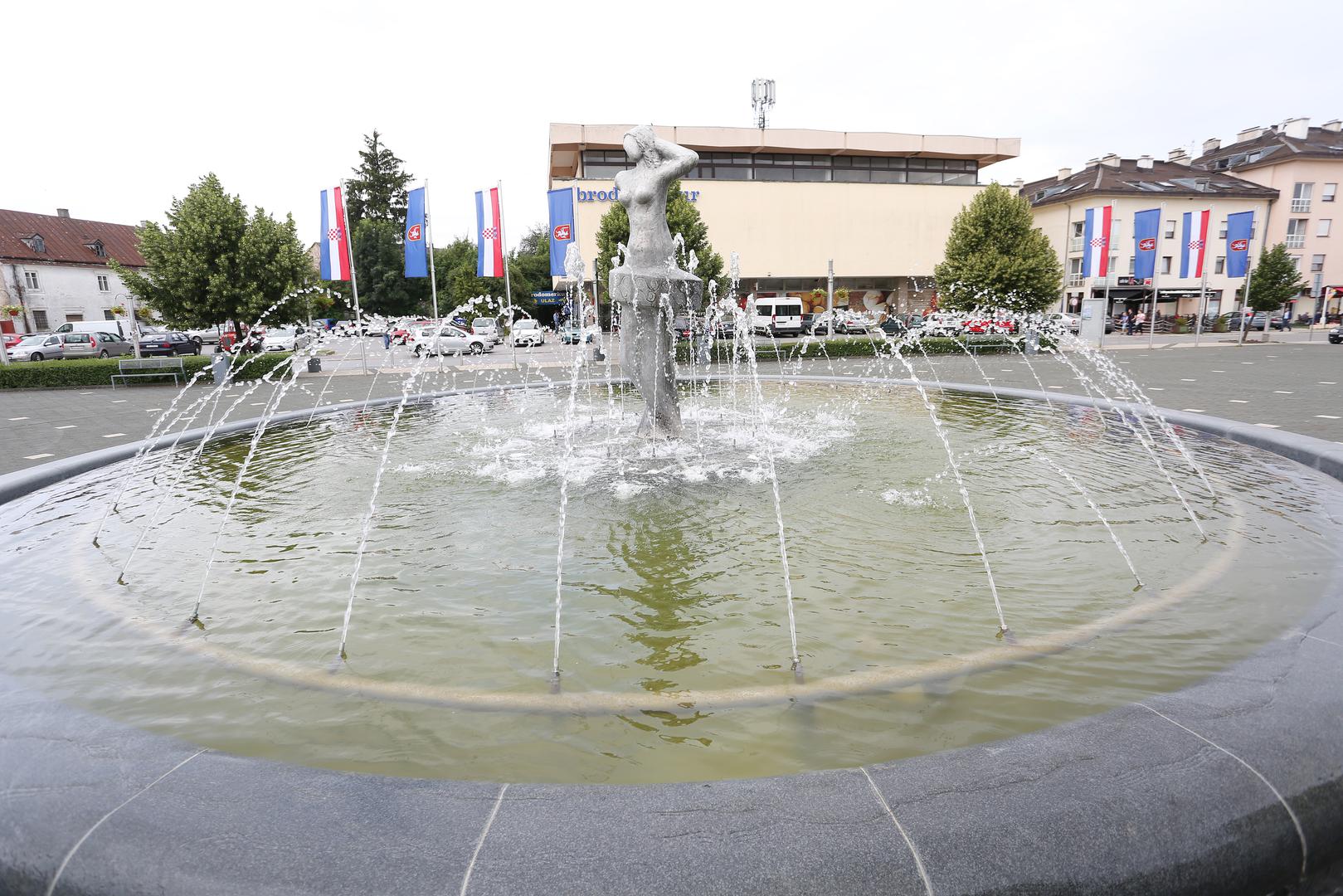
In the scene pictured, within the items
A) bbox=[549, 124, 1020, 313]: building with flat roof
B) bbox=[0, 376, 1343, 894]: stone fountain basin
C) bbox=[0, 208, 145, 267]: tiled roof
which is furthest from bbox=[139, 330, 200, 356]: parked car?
bbox=[0, 376, 1343, 894]: stone fountain basin

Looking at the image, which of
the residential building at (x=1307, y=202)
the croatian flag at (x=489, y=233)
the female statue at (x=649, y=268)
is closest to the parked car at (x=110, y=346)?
the croatian flag at (x=489, y=233)

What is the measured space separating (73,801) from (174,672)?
1470mm

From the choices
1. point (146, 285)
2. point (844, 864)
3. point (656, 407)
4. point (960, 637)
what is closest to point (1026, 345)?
point (656, 407)

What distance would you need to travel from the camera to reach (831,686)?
3396mm

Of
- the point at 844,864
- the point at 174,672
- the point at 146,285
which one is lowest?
the point at 174,672

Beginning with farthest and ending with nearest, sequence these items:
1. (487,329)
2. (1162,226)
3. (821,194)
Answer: (1162,226) → (821,194) → (487,329)

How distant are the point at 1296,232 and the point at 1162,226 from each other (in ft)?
45.8

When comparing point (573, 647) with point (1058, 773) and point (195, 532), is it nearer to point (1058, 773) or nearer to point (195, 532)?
point (1058, 773)

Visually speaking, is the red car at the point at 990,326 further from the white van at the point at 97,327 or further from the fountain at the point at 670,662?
the white van at the point at 97,327

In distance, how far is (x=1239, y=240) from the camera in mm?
32281

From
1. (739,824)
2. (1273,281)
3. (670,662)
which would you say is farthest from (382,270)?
(739,824)

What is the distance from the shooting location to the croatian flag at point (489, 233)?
25917 millimetres

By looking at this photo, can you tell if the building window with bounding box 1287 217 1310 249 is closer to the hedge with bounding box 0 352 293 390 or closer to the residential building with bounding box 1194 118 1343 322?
the residential building with bounding box 1194 118 1343 322

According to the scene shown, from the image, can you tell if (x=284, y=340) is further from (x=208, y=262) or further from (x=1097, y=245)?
(x=1097, y=245)
